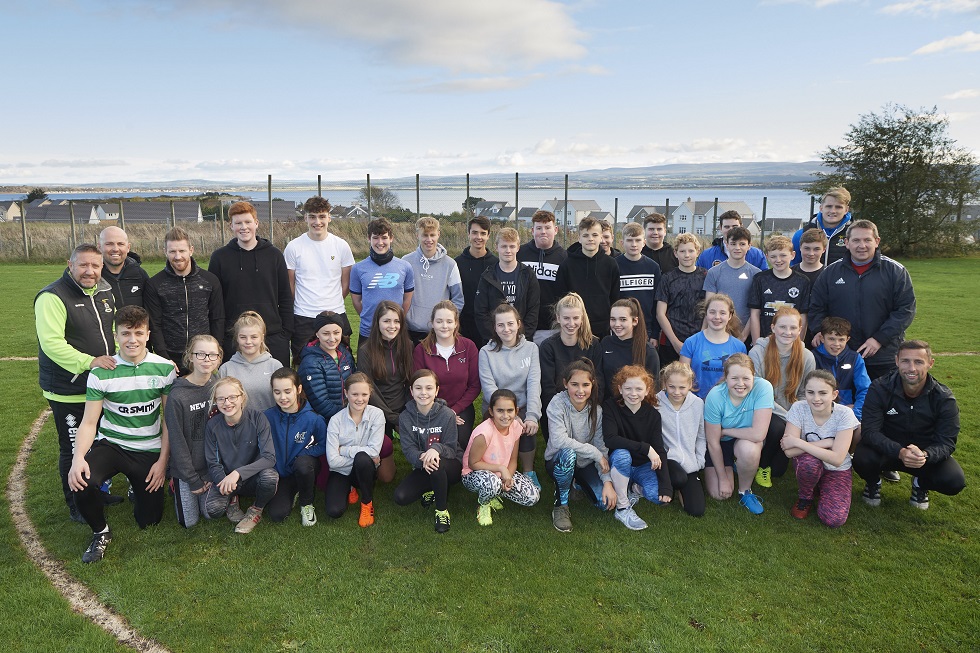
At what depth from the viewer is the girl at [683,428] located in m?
4.53

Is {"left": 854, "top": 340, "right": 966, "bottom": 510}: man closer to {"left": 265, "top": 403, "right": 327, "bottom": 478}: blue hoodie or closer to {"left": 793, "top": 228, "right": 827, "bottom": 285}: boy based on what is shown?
{"left": 793, "top": 228, "right": 827, "bottom": 285}: boy

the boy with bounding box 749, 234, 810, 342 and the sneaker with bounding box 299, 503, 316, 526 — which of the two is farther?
the boy with bounding box 749, 234, 810, 342

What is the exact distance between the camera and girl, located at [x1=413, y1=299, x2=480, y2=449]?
5.06m

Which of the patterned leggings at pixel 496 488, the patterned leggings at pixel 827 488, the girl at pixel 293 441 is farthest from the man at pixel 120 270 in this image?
the patterned leggings at pixel 827 488

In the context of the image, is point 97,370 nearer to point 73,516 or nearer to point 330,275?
point 73,516

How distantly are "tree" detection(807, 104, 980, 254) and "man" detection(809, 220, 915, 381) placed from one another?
76.8 ft

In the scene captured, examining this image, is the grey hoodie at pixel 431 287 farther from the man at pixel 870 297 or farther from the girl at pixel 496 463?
the man at pixel 870 297

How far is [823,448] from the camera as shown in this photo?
14.5 ft

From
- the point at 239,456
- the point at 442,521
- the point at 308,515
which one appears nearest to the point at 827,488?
the point at 442,521

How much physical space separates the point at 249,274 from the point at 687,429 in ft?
12.7

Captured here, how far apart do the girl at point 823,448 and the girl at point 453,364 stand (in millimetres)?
2441

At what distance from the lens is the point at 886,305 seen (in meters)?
5.24

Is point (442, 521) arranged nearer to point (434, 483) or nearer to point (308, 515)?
point (434, 483)

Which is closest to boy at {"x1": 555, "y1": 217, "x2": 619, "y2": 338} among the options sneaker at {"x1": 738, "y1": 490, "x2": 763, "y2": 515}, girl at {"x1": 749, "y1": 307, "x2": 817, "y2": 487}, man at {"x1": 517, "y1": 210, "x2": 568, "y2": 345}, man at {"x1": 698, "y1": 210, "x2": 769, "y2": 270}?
man at {"x1": 517, "y1": 210, "x2": 568, "y2": 345}
